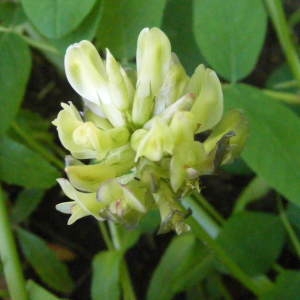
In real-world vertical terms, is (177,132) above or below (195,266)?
above

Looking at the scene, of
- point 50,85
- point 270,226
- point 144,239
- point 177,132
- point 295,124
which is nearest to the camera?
point 177,132

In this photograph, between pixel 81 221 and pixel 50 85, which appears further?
pixel 50 85

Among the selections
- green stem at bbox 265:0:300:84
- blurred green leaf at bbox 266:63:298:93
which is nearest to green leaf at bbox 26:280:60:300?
green stem at bbox 265:0:300:84

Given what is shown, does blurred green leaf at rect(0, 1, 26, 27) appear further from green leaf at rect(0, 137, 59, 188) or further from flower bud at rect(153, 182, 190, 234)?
flower bud at rect(153, 182, 190, 234)

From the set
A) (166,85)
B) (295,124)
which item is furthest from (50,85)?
(166,85)

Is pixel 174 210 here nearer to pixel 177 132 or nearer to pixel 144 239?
pixel 177 132

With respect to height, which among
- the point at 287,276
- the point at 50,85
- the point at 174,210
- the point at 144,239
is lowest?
the point at 144,239
